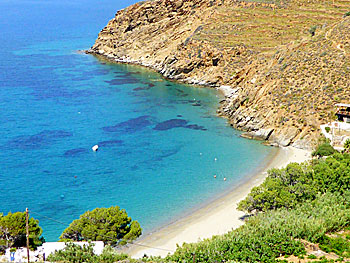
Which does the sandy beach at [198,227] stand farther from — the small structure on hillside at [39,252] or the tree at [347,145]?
the tree at [347,145]

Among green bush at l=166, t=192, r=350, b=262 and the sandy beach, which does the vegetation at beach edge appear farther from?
the sandy beach

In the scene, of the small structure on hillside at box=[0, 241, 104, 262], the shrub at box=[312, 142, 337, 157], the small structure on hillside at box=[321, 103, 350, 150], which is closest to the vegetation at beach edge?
the small structure on hillside at box=[0, 241, 104, 262]

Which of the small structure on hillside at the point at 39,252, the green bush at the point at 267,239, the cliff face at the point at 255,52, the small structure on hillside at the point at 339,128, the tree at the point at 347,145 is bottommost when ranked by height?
the green bush at the point at 267,239

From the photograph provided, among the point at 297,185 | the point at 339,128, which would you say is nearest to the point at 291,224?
the point at 297,185

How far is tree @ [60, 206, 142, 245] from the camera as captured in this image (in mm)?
35250

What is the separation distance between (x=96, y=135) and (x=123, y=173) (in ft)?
→ 43.8

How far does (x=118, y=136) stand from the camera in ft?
208

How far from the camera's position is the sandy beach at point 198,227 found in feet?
125

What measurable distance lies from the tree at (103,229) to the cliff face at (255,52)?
28.3 meters

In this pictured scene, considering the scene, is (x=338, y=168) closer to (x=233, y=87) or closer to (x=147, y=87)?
(x=233, y=87)

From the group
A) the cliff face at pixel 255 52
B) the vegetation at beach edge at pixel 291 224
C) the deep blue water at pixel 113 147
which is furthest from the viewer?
the cliff face at pixel 255 52

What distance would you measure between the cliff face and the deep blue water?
4683mm

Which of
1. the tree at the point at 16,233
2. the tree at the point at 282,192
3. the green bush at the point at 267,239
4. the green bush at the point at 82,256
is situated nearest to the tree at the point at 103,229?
the tree at the point at 16,233

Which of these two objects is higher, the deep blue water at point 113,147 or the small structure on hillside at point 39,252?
the deep blue water at point 113,147
